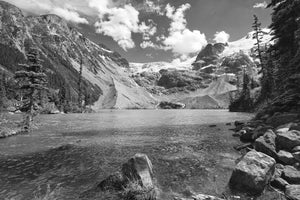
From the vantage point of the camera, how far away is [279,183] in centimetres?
1150

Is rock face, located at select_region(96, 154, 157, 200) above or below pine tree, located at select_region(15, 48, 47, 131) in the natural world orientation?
below

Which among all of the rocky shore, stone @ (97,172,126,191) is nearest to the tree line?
the rocky shore

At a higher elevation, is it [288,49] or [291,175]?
[288,49]

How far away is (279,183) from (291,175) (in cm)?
115

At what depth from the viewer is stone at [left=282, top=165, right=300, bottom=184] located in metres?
11.6

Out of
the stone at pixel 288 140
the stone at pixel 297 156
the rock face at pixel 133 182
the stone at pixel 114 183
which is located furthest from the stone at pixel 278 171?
the stone at pixel 114 183

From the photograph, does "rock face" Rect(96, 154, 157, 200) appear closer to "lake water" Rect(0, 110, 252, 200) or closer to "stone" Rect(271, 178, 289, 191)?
"lake water" Rect(0, 110, 252, 200)

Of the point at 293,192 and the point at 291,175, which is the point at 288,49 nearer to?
the point at 291,175

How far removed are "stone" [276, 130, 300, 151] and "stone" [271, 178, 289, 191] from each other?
5.70 meters

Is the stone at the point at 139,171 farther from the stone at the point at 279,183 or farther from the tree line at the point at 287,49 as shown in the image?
the tree line at the point at 287,49

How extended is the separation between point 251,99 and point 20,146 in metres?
128

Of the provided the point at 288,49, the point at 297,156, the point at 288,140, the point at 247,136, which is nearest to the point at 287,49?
the point at 288,49

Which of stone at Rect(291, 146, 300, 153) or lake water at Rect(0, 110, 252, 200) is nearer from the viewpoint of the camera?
lake water at Rect(0, 110, 252, 200)

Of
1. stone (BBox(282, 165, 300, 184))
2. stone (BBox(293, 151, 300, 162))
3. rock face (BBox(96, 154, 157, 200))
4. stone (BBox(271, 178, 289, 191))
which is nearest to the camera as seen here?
rock face (BBox(96, 154, 157, 200))
